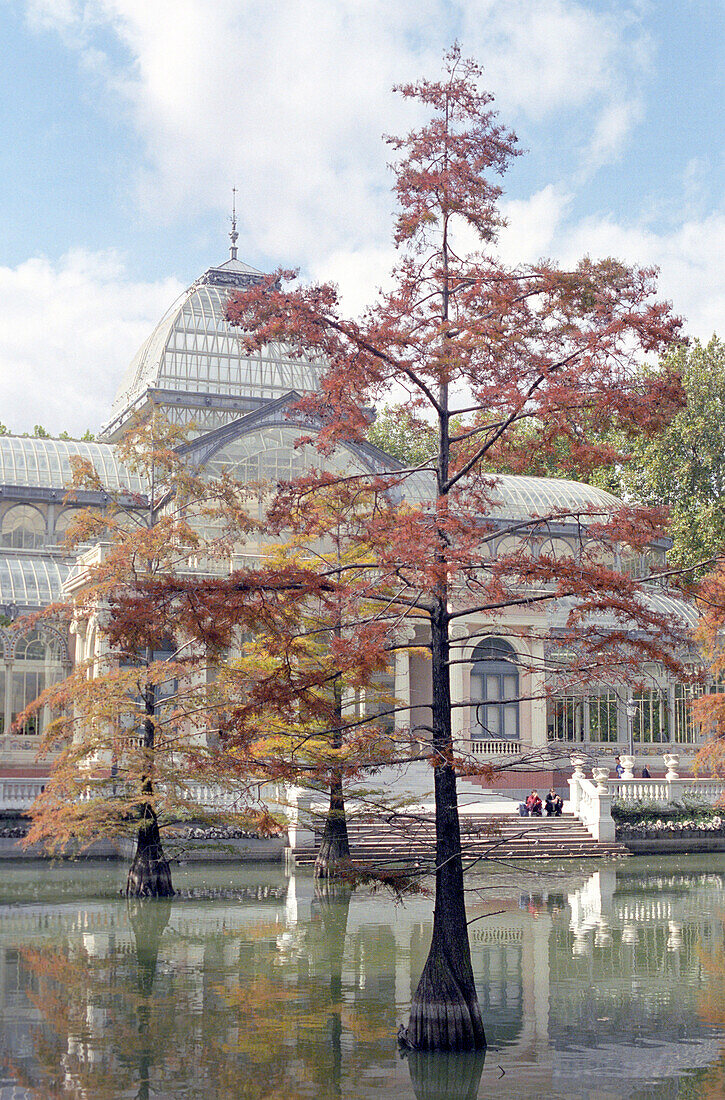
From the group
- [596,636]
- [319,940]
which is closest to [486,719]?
[319,940]

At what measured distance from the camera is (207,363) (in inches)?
2061

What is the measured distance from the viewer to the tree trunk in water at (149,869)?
24.6m

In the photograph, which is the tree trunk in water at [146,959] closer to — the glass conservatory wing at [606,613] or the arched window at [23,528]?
the glass conservatory wing at [606,613]

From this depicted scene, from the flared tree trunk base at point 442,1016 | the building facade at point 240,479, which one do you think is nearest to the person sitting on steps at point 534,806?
the building facade at point 240,479

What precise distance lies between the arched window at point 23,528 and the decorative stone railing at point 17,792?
14.0 meters

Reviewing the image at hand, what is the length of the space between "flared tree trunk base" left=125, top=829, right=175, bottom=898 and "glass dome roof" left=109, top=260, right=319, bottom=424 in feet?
94.4

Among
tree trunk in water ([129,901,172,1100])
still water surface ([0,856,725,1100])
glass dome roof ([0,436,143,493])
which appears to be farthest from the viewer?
glass dome roof ([0,436,143,493])

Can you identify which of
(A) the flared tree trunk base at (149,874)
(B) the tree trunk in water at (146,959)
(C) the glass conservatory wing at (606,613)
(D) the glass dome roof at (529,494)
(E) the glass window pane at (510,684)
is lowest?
(B) the tree trunk in water at (146,959)

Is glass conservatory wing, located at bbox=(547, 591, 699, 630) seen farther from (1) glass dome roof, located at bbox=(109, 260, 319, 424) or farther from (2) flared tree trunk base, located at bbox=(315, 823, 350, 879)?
(2) flared tree trunk base, located at bbox=(315, 823, 350, 879)

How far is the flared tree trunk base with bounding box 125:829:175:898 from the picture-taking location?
24.6 meters

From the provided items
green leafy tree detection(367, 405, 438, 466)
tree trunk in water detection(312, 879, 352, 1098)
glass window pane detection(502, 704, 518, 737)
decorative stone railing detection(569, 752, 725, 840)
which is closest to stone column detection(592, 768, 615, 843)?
decorative stone railing detection(569, 752, 725, 840)

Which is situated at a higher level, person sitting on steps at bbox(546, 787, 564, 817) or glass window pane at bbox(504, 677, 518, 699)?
Answer: glass window pane at bbox(504, 677, 518, 699)

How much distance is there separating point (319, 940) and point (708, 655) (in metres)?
16.7

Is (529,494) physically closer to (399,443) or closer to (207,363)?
(399,443)
